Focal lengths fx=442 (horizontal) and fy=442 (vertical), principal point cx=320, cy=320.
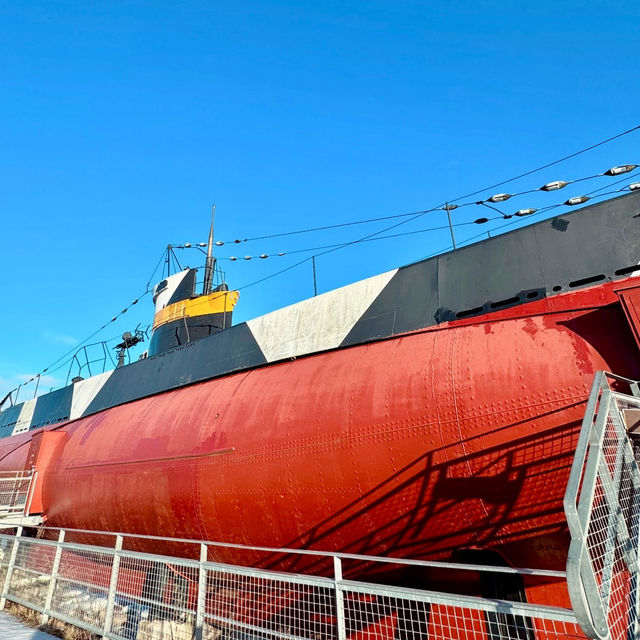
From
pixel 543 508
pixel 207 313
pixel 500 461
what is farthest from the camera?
pixel 207 313

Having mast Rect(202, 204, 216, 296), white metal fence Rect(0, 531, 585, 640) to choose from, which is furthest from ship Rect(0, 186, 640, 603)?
mast Rect(202, 204, 216, 296)

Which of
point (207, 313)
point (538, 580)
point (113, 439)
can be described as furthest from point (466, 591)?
point (207, 313)

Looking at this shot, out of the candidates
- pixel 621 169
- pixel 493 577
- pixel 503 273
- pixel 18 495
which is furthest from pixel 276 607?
pixel 18 495

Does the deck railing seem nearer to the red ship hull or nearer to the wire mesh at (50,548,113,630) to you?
the wire mesh at (50,548,113,630)

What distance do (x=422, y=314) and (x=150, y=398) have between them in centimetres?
722

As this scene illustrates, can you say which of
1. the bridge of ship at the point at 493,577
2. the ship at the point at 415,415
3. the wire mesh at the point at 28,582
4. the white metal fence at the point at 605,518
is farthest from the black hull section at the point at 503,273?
the wire mesh at the point at 28,582

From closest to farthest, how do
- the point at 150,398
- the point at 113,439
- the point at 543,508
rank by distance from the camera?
the point at 543,508 < the point at 113,439 < the point at 150,398

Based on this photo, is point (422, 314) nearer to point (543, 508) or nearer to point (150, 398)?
point (543, 508)

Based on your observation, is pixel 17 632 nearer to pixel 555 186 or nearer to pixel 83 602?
pixel 83 602

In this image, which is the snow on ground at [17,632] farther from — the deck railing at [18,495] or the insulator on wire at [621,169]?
the insulator on wire at [621,169]

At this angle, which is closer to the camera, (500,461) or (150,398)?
(500,461)

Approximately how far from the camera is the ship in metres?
4.71

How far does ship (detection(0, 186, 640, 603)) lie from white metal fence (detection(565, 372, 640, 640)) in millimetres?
599

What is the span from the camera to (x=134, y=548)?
8.62 metres
